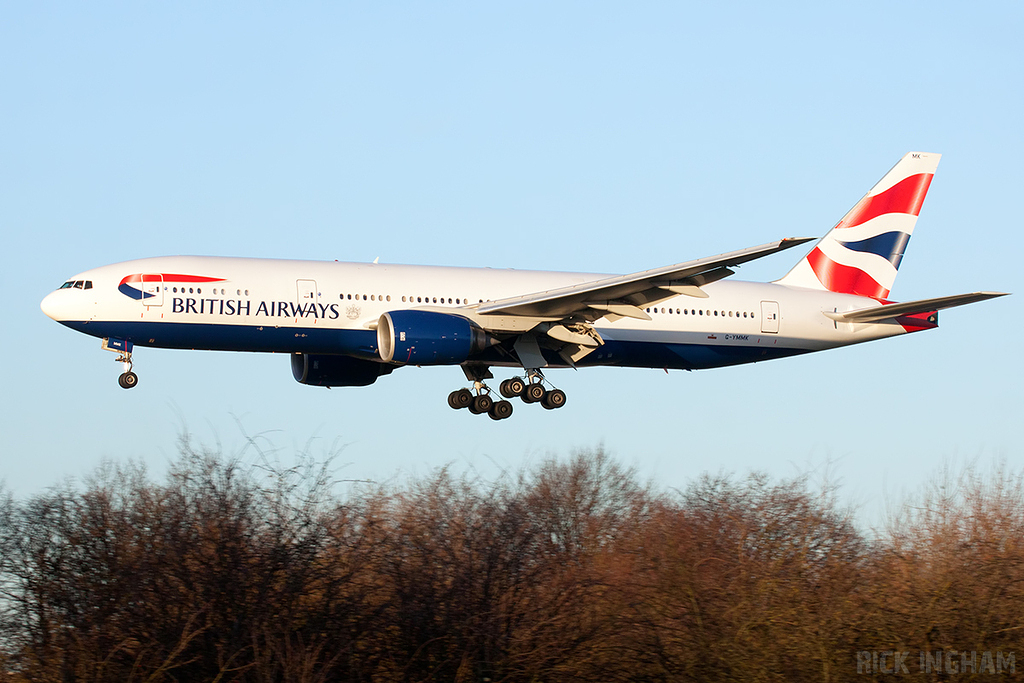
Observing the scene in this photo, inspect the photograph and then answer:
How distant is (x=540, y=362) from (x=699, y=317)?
200 inches

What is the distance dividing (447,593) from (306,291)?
575 inches

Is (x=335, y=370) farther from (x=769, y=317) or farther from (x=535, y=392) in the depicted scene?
(x=769, y=317)

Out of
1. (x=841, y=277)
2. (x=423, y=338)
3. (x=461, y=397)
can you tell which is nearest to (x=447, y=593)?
(x=423, y=338)

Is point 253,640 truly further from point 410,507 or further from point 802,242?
point 802,242

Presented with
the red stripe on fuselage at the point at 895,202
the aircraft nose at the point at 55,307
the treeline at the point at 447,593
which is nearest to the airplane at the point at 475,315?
the aircraft nose at the point at 55,307

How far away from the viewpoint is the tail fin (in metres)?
41.1

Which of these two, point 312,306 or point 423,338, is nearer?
point 423,338

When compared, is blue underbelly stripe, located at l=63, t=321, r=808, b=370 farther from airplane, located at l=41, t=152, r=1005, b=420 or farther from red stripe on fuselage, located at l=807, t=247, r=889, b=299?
red stripe on fuselage, located at l=807, t=247, r=889, b=299

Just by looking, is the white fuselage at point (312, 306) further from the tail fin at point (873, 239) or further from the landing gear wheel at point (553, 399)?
the tail fin at point (873, 239)

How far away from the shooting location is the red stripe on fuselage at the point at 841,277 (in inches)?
1613

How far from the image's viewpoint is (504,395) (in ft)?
121

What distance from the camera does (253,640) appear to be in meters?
17.8

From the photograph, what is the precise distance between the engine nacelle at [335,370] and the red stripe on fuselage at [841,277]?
14.4 m

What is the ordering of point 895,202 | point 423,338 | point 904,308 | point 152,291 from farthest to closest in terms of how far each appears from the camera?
point 895,202, point 904,308, point 152,291, point 423,338
